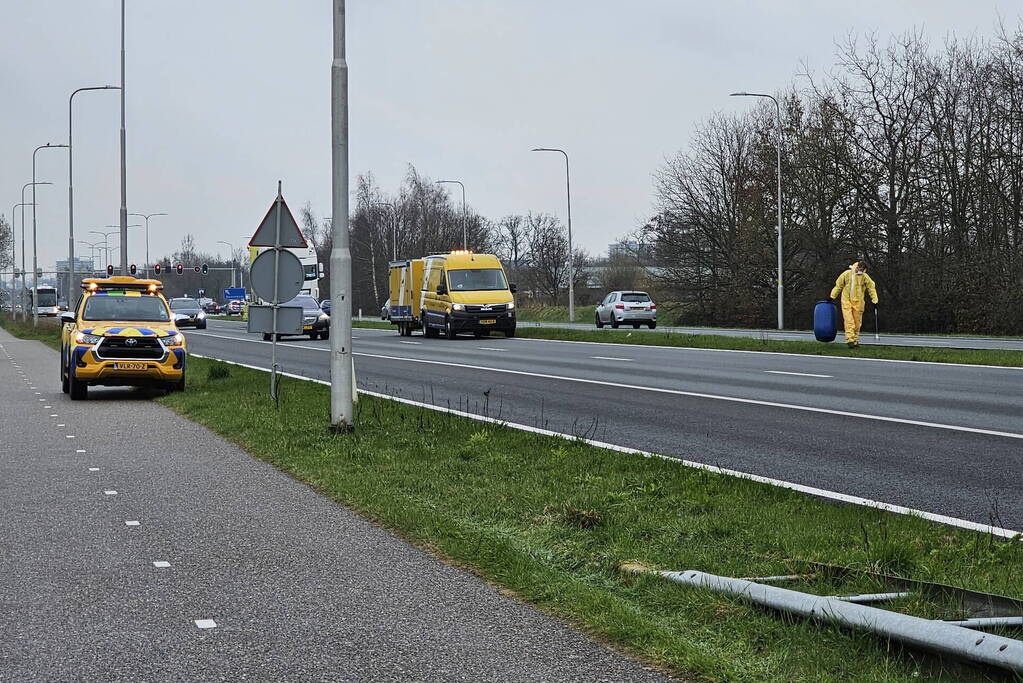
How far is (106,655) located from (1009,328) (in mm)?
36668

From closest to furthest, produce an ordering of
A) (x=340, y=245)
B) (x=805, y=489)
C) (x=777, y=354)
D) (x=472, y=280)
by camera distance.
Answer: (x=805, y=489) → (x=340, y=245) → (x=777, y=354) → (x=472, y=280)

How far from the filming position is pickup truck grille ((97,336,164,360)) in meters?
19.1

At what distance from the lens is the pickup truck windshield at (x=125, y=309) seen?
66.3 ft

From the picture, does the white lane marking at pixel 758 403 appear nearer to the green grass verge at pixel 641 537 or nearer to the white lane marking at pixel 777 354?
the green grass verge at pixel 641 537

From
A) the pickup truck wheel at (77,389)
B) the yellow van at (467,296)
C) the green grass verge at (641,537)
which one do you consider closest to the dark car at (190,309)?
the yellow van at (467,296)

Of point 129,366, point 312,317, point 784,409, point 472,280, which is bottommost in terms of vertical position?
point 784,409

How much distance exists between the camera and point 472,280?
41.1m

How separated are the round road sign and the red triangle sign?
160 mm

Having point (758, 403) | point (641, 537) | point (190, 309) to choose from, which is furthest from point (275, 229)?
point (190, 309)

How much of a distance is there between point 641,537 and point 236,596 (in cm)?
239

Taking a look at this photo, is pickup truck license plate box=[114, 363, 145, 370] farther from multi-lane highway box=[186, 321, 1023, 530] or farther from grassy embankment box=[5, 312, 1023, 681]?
grassy embankment box=[5, 312, 1023, 681]

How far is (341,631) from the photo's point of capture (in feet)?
18.2

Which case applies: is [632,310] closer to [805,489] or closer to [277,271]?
[277,271]

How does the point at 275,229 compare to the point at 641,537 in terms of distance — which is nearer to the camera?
the point at 641,537
